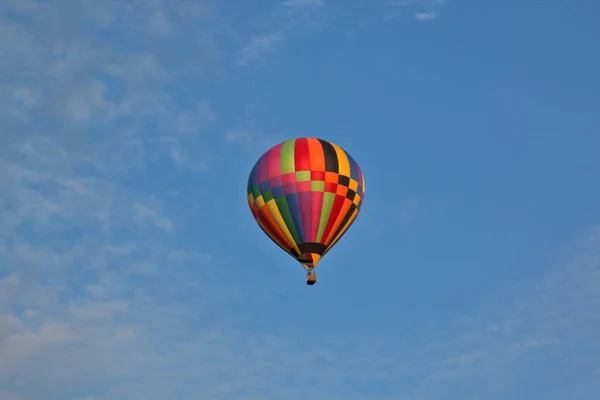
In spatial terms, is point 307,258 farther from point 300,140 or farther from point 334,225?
point 300,140

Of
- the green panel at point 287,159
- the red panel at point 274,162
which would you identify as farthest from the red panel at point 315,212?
the red panel at point 274,162

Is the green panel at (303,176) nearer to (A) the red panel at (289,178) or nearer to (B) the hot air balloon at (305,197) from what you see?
(B) the hot air balloon at (305,197)

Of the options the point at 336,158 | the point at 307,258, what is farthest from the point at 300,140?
the point at 307,258

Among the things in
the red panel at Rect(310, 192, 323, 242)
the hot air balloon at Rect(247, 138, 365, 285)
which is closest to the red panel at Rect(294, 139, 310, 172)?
the hot air balloon at Rect(247, 138, 365, 285)

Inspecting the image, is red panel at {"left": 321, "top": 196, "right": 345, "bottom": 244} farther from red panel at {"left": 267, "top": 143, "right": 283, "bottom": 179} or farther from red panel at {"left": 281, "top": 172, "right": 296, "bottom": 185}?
red panel at {"left": 267, "top": 143, "right": 283, "bottom": 179}

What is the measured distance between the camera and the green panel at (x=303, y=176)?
71688 millimetres

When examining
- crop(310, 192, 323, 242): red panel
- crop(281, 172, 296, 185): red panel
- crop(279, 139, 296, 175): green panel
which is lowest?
crop(310, 192, 323, 242): red panel

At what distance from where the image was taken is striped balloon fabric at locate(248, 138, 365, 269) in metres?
71.4

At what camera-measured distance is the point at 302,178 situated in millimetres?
71750

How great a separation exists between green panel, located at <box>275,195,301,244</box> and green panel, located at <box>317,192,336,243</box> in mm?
1371

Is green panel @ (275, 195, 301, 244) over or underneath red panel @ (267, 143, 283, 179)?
underneath

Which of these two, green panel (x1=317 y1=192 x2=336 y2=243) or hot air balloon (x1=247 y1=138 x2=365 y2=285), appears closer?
hot air balloon (x1=247 y1=138 x2=365 y2=285)

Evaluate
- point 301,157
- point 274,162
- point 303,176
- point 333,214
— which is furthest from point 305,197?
point 274,162

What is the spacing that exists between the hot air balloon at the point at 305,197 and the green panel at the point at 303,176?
57 millimetres
